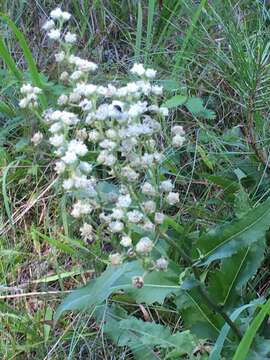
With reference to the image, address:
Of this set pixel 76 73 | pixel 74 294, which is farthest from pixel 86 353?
pixel 76 73

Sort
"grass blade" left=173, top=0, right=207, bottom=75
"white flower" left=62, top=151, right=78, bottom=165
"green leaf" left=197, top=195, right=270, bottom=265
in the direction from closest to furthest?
"white flower" left=62, top=151, right=78, bottom=165 → "green leaf" left=197, top=195, right=270, bottom=265 → "grass blade" left=173, top=0, right=207, bottom=75

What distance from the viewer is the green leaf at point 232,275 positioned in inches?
54.4

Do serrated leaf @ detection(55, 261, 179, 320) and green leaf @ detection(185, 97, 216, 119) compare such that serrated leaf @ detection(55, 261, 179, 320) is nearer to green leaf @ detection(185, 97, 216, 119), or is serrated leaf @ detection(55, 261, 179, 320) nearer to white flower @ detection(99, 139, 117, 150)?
white flower @ detection(99, 139, 117, 150)

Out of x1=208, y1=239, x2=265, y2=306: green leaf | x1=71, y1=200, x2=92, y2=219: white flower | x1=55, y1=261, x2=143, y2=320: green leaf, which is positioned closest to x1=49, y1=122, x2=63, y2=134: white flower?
x1=71, y1=200, x2=92, y2=219: white flower

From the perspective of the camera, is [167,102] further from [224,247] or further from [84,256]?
[224,247]

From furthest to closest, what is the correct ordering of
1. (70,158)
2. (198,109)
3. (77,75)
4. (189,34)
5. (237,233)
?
(189,34) → (198,109) → (237,233) → (77,75) → (70,158)

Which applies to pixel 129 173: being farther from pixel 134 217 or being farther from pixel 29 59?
pixel 29 59

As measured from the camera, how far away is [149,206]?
110 centimetres

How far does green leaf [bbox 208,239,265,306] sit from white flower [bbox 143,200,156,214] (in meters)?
0.33

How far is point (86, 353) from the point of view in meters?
1.53

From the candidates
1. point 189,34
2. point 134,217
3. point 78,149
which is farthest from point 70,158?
point 189,34

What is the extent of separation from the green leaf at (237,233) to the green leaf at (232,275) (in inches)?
3.0

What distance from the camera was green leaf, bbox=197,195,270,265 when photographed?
1.32 meters

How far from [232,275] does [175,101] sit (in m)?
0.66
